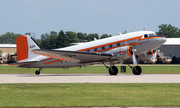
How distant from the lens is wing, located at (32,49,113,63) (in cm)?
3270

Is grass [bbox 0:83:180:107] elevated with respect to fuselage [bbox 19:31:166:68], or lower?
lower

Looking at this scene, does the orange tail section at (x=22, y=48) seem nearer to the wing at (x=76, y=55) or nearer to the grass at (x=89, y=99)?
the wing at (x=76, y=55)

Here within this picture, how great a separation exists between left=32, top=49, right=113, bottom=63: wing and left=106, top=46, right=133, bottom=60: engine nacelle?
593 mm

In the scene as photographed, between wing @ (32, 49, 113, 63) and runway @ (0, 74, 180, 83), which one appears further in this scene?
wing @ (32, 49, 113, 63)

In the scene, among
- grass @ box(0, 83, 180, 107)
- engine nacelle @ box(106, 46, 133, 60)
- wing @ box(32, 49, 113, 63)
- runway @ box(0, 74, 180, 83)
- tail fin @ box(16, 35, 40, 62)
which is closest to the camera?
grass @ box(0, 83, 180, 107)

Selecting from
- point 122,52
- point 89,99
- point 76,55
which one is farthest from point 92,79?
point 89,99

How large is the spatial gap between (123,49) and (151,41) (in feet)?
10.7

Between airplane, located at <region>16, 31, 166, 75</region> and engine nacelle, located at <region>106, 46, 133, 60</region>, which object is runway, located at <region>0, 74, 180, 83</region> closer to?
airplane, located at <region>16, 31, 166, 75</region>

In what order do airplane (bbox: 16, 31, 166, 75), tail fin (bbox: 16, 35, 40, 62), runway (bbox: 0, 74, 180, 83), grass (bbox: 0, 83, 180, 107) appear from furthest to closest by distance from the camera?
tail fin (bbox: 16, 35, 40, 62)
airplane (bbox: 16, 31, 166, 75)
runway (bbox: 0, 74, 180, 83)
grass (bbox: 0, 83, 180, 107)

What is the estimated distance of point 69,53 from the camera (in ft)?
109

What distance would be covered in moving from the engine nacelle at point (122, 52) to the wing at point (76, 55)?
593 mm

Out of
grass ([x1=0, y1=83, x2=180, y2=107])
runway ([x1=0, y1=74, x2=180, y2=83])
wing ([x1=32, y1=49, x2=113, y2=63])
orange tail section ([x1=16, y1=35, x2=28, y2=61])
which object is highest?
orange tail section ([x1=16, y1=35, x2=28, y2=61])

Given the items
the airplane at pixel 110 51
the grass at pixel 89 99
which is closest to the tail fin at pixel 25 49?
the airplane at pixel 110 51

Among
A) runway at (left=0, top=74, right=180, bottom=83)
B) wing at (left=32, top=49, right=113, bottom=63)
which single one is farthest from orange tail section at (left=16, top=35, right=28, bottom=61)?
runway at (left=0, top=74, right=180, bottom=83)
